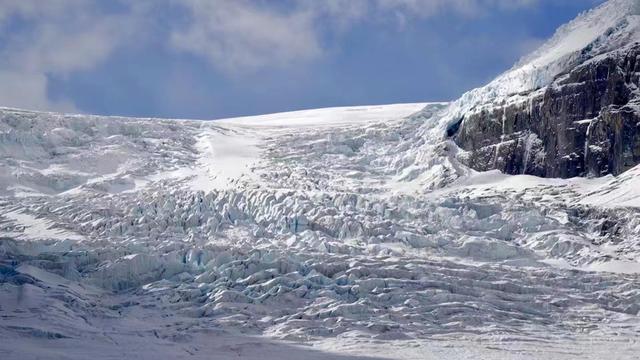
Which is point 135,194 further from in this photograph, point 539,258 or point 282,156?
point 539,258

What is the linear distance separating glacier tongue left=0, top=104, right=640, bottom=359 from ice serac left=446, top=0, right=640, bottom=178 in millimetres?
1667

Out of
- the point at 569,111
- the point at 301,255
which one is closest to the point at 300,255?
the point at 301,255

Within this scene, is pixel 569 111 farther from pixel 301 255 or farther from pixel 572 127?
pixel 301 255

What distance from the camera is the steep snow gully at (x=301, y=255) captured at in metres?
34.4

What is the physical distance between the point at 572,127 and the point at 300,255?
18570mm

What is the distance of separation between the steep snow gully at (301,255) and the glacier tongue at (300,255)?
0.08 m

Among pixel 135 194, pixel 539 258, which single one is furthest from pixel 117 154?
pixel 539 258

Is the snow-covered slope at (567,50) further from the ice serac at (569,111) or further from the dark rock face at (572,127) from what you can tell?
the dark rock face at (572,127)

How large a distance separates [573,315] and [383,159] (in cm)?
1944

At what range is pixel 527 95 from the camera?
53.7 m

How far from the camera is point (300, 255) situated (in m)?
39.1

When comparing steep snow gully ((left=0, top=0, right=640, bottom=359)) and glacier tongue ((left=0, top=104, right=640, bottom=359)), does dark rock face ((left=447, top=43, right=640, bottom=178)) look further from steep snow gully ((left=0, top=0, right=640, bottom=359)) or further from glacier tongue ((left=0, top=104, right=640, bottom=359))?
glacier tongue ((left=0, top=104, right=640, bottom=359))

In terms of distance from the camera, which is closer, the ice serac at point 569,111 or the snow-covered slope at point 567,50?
the ice serac at point 569,111

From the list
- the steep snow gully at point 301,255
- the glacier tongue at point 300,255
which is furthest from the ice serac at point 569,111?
the glacier tongue at point 300,255
